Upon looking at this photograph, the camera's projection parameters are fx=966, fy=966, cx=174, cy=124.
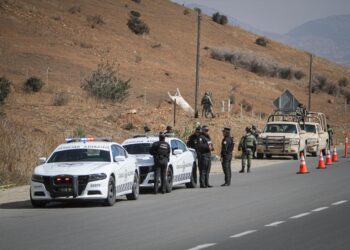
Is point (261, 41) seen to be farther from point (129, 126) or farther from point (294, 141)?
point (294, 141)

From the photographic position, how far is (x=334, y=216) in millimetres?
18625

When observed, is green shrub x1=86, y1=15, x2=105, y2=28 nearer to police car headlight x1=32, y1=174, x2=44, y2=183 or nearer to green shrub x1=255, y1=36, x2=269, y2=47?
green shrub x1=255, y1=36, x2=269, y2=47

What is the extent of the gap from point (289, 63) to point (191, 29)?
49.9 ft

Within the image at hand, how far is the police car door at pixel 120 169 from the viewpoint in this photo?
70.8ft

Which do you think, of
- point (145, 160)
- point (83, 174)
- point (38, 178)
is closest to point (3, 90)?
point (145, 160)

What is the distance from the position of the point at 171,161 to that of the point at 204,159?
7.48ft

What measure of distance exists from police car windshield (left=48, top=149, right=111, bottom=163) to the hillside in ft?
21.4

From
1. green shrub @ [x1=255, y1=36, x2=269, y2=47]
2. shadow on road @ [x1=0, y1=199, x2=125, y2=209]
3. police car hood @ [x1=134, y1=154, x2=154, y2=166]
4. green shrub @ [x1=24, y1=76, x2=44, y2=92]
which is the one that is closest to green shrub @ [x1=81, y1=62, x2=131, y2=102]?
green shrub @ [x1=24, y1=76, x2=44, y2=92]

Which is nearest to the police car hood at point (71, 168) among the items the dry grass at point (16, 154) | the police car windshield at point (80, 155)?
the police car windshield at point (80, 155)

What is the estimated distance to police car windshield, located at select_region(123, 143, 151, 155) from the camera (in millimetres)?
26125

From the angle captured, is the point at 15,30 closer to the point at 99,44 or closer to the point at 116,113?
the point at 99,44

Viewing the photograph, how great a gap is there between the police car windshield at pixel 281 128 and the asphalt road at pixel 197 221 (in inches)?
721

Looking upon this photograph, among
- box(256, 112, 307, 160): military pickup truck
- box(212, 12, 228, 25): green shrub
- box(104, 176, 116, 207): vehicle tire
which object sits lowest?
box(104, 176, 116, 207): vehicle tire

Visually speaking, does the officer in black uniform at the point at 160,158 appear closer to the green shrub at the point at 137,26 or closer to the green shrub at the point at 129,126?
the green shrub at the point at 129,126
